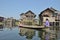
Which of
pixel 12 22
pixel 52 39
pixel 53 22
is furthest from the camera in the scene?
pixel 12 22

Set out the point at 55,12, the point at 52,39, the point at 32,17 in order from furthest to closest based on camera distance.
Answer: the point at 32,17
the point at 55,12
the point at 52,39

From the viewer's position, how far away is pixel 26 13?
48.5 metres

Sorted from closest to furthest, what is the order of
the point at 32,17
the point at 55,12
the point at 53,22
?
1. the point at 53,22
2. the point at 55,12
3. the point at 32,17

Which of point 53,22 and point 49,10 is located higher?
point 49,10

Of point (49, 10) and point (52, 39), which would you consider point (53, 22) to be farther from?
point (52, 39)

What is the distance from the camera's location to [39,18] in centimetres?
4488

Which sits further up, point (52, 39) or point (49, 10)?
point (49, 10)

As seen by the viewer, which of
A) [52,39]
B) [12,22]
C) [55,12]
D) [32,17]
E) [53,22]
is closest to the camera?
[52,39]

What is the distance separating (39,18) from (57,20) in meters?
5.19

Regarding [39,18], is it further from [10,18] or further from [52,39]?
[52,39]

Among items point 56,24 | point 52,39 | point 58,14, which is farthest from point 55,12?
point 52,39

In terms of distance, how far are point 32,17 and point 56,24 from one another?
8.98m

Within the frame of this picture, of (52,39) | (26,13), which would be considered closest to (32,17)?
(26,13)

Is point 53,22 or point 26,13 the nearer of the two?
point 53,22
